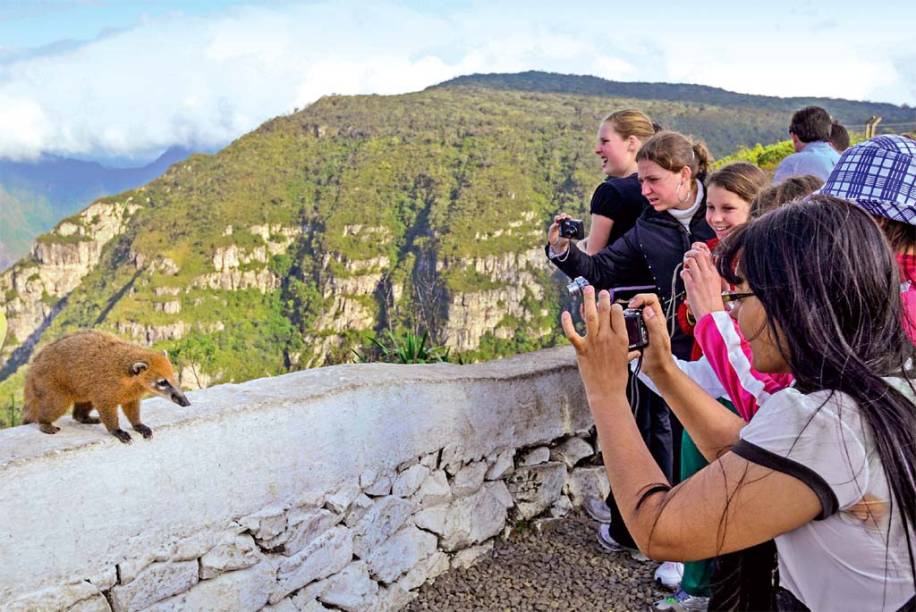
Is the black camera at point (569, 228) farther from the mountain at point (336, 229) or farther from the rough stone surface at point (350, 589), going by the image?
the mountain at point (336, 229)

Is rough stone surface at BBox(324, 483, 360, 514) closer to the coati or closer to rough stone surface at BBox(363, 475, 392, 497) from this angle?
rough stone surface at BBox(363, 475, 392, 497)

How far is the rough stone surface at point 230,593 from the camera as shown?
2.52 m

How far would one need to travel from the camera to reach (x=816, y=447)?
3.74 feet

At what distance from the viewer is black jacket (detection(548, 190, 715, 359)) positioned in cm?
319

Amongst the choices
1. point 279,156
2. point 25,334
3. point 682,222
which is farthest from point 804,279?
point 25,334

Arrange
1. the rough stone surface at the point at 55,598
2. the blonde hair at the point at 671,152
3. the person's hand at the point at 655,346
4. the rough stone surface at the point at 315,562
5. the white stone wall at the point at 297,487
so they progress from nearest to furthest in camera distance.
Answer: the person's hand at the point at 655,346 < the rough stone surface at the point at 55,598 < the white stone wall at the point at 297,487 < the rough stone surface at the point at 315,562 < the blonde hair at the point at 671,152

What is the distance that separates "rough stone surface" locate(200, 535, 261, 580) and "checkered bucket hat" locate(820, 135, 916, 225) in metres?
2.05

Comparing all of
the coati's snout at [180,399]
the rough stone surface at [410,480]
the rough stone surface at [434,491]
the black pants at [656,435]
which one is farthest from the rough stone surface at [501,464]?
the coati's snout at [180,399]

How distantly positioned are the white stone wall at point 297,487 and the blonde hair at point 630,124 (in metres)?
1.10

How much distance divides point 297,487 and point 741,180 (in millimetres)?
2065

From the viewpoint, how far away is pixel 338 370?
3.16 meters

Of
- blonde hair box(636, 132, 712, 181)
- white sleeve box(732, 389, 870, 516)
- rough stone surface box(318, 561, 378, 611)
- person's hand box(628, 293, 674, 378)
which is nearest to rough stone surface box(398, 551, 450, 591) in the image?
rough stone surface box(318, 561, 378, 611)

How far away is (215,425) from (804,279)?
1908 mm

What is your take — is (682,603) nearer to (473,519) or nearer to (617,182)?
(473,519)
